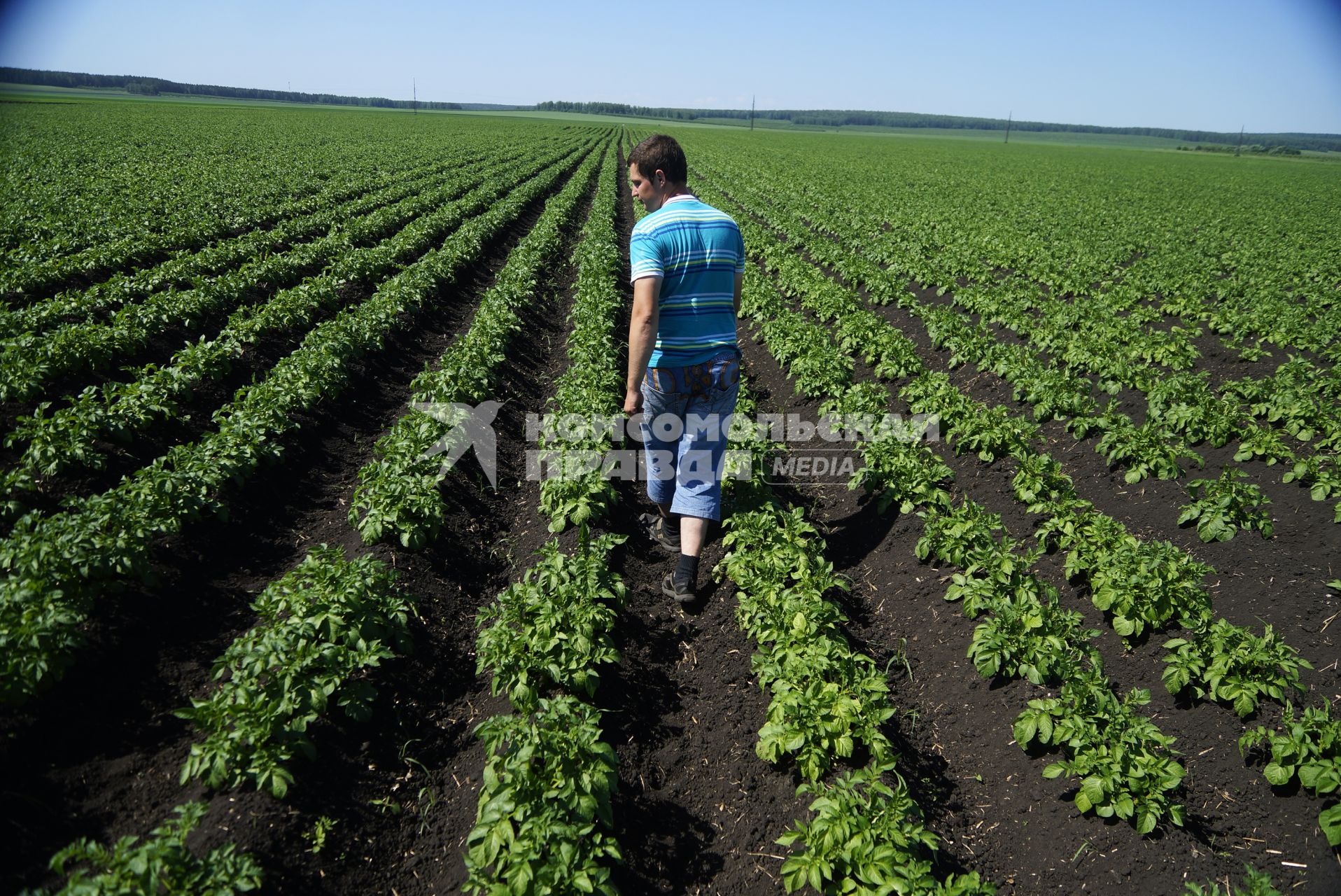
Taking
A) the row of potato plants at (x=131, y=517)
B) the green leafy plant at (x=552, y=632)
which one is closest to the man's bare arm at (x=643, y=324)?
the green leafy plant at (x=552, y=632)

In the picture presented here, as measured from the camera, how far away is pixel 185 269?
38.4ft

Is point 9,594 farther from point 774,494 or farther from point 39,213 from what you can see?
point 39,213

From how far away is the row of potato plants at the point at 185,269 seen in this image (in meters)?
8.69

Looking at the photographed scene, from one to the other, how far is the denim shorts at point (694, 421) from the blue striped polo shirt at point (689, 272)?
11 centimetres

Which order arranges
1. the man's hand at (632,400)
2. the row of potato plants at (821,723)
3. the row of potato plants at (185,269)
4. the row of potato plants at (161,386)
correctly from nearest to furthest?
1. the row of potato plants at (821,723)
2. the man's hand at (632,400)
3. the row of potato plants at (161,386)
4. the row of potato plants at (185,269)

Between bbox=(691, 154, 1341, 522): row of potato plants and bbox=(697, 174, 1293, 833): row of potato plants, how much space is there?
259cm

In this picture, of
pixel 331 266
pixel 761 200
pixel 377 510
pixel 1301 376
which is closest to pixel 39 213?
pixel 331 266

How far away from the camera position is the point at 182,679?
161 inches

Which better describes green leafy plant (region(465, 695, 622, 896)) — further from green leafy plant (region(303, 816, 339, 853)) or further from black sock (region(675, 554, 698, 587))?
black sock (region(675, 554, 698, 587))

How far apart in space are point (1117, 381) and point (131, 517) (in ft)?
35.8
